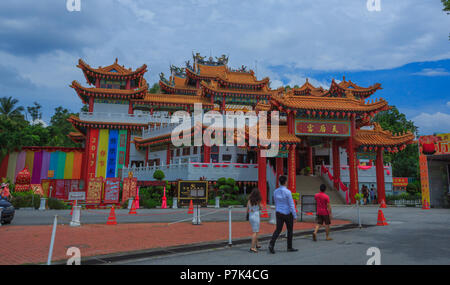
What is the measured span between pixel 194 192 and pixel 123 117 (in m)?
25.6

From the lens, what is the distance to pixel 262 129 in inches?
827

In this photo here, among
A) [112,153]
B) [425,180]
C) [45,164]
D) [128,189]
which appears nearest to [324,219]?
[425,180]

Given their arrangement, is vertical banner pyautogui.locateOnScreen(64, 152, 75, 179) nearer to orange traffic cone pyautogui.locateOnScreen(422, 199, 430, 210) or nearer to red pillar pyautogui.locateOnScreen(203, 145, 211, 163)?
red pillar pyautogui.locateOnScreen(203, 145, 211, 163)

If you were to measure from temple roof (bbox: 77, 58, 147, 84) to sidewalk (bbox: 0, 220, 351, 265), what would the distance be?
2853cm

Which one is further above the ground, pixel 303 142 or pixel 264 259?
pixel 303 142

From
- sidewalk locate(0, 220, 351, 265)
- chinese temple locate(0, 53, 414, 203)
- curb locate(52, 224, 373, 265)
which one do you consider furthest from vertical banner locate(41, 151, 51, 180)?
curb locate(52, 224, 373, 265)

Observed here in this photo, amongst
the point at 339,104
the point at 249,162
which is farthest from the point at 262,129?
the point at 249,162

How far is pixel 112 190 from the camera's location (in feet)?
76.2

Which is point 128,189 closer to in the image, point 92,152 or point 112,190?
point 112,190

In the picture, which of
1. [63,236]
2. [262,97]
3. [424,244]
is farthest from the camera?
[262,97]

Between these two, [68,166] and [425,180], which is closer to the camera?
[425,180]

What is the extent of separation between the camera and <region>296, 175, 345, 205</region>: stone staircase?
76.4 feet
